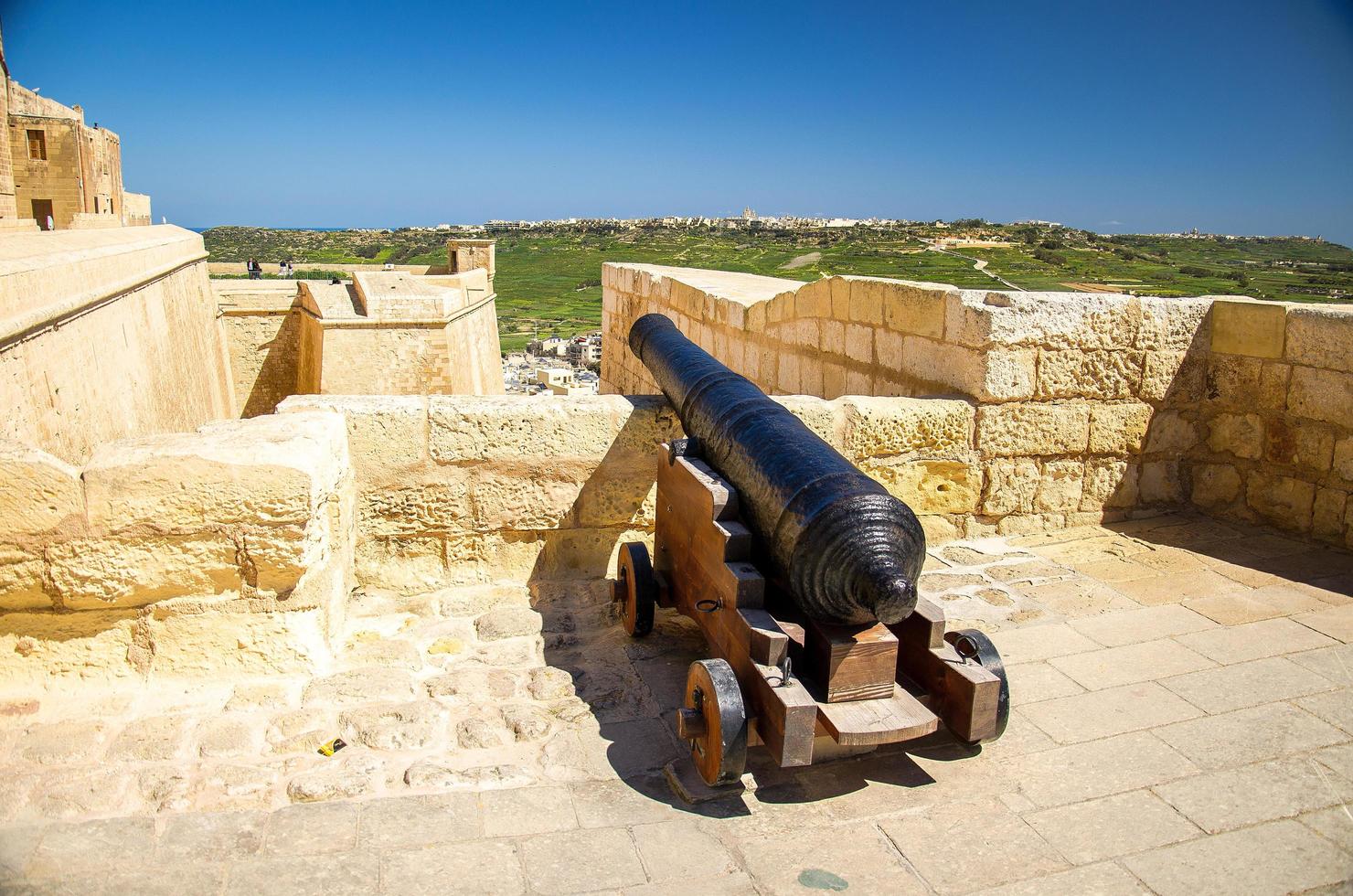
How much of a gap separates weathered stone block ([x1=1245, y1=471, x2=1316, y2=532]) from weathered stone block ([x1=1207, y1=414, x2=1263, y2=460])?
13cm

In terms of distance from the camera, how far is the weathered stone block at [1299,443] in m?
4.06

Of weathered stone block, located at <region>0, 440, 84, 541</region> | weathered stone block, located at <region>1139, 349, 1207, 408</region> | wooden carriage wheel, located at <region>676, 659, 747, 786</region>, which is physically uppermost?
weathered stone block, located at <region>1139, 349, 1207, 408</region>

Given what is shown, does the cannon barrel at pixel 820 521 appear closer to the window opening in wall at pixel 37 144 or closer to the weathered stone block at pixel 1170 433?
the weathered stone block at pixel 1170 433

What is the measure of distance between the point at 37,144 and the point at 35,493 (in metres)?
21.8

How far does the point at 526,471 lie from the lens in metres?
3.54

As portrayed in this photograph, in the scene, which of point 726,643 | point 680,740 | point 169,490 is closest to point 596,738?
point 680,740

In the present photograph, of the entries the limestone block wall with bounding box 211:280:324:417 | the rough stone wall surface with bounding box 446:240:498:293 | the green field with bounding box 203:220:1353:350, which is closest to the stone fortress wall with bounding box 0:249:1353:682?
the green field with bounding box 203:220:1353:350

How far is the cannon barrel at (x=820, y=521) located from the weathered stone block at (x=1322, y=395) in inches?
115

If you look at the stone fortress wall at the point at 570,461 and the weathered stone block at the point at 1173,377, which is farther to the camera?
the weathered stone block at the point at 1173,377

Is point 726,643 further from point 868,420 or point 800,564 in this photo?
point 868,420

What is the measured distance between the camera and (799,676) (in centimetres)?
229

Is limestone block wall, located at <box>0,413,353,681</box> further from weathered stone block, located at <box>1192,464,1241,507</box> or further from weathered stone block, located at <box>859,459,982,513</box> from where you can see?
weathered stone block, located at <box>1192,464,1241,507</box>

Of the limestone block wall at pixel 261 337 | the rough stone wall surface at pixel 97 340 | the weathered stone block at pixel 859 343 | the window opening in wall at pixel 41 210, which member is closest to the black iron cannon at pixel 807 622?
the weathered stone block at pixel 859 343

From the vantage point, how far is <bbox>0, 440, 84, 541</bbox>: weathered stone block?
7.87 ft
